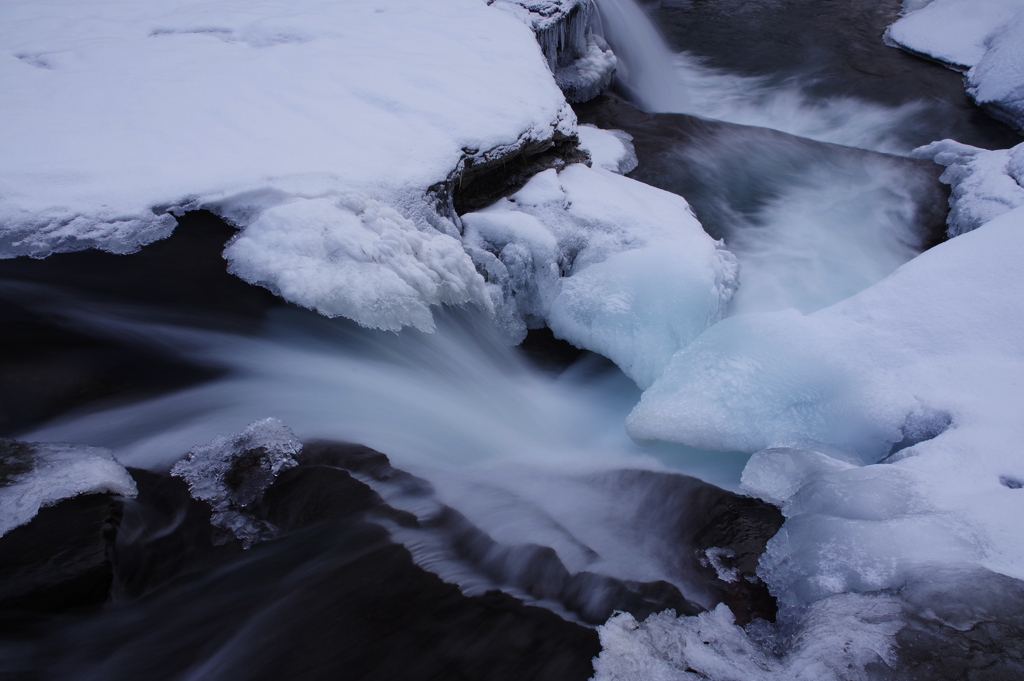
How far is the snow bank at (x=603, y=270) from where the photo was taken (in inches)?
132

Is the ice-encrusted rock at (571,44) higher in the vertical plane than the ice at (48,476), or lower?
higher

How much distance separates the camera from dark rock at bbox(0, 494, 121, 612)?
163 cm

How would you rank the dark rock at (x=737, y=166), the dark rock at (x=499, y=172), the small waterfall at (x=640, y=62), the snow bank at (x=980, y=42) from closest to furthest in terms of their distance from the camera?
the dark rock at (x=499, y=172) → the dark rock at (x=737, y=166) → the snow bank at (x=980, y=42) → the small waterfall at (x=640, y=62)

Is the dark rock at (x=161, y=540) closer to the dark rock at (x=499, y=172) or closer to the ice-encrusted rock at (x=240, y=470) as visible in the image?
the ice-encrusted rock at (x=240, y=470)

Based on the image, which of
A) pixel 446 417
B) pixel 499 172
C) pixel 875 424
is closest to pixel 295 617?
pixel 446 417

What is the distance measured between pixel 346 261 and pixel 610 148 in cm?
352

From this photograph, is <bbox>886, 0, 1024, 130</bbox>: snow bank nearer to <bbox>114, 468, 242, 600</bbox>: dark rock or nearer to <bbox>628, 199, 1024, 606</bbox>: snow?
<bbox>628, 199, 1024, 606</bbox>: snow

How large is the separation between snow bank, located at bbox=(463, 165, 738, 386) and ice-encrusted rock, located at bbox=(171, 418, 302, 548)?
162 centimetres

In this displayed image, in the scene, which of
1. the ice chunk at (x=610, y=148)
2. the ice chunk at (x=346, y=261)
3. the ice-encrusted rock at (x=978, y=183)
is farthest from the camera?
the ice chunk at (x=610, y=148)

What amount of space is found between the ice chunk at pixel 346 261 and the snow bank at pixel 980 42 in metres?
7.36

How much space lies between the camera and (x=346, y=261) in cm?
275

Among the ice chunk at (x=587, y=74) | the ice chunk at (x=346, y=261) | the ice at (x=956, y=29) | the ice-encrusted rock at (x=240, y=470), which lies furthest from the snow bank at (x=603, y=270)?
the ice at (x=956, y=29)

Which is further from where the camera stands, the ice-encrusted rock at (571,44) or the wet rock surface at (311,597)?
the ice-encrusted rock at (571,44)

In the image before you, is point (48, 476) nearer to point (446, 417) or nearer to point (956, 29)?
point (446, 417)
